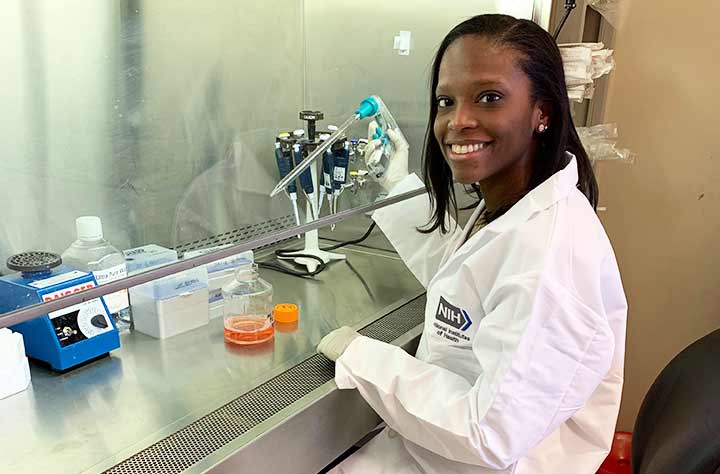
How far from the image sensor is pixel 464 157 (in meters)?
1.03

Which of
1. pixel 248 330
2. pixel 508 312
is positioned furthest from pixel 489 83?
pixel 248 330

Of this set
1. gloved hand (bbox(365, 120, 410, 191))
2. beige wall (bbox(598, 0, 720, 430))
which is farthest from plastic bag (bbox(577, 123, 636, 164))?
gloved hand (bbox(365, 120, 410, 191))

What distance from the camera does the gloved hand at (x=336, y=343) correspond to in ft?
3.42

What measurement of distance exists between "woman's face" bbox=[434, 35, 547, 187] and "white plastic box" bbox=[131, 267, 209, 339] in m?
0.53

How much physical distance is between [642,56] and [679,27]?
12 centimetres

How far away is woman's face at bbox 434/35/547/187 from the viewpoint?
96 cm

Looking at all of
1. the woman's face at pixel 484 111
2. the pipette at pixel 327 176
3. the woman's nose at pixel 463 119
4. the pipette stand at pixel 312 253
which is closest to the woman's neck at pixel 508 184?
the woman's face at pixel 484 111

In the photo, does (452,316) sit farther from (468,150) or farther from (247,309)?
(247,309)

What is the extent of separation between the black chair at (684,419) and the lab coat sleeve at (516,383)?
19 cm

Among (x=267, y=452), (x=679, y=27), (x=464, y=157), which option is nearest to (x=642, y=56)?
(x=679, y=27)

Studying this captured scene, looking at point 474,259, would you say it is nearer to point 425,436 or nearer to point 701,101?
point 425,436

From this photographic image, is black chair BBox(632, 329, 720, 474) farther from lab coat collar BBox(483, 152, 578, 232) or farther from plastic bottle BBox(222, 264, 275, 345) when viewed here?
plastic bottle BBox(222, 264, 275, 345)

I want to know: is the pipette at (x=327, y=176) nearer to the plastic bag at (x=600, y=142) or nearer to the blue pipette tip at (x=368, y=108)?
the blue pipette tip at (x=368, y=108)

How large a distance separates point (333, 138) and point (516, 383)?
768mm
